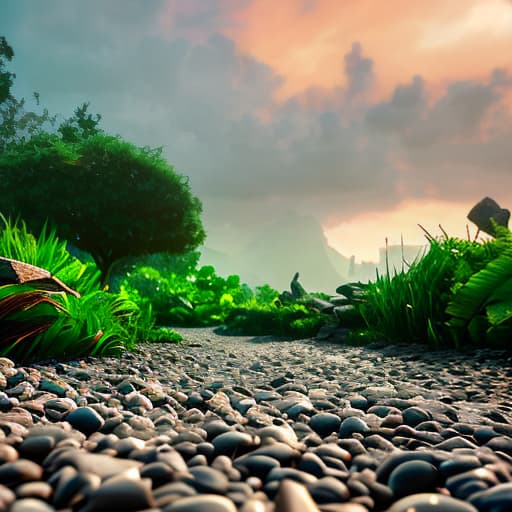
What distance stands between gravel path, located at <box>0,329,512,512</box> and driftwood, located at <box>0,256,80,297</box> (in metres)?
0.62

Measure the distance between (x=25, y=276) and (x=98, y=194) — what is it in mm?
11841

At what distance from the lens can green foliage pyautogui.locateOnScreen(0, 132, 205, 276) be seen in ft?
47.0

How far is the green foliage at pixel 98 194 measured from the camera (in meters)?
14.3

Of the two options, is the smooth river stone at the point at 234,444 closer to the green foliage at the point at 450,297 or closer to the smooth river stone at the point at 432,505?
the smooth river stone at the point at 432,505

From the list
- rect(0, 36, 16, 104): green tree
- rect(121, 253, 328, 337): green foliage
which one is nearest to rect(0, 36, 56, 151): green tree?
rect(0, 36, 16, 104): green tree

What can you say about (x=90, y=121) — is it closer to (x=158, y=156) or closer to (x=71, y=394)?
(x=158, y=156)

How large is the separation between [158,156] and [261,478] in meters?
15.8

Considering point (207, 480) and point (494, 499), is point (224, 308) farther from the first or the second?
point (494, 499)

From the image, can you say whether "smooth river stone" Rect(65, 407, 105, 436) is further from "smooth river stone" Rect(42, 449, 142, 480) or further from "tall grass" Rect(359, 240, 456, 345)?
"tall grass" Rect(359, 240, 456, 345)

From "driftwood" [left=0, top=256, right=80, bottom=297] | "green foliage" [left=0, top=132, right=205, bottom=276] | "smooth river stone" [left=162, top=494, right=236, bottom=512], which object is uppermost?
"green foliage" [left=0, top=132, right=205, bottom=276]

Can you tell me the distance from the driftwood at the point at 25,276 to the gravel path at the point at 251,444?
625mm

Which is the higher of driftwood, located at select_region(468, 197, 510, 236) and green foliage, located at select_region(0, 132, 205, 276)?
green foliage, located at select_region(0, 132, 205, 276)

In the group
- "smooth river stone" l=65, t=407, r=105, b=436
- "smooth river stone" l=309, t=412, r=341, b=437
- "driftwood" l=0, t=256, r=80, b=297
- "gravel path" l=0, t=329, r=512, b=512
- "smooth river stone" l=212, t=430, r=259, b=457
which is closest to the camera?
"gravel path" l=0, t=329, r=512, b=512

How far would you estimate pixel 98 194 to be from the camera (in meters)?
14.5
